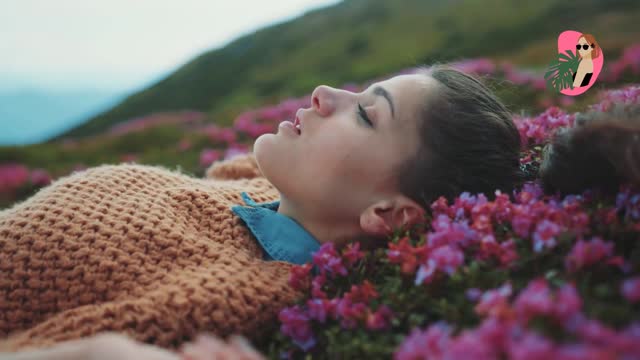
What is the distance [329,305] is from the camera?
2.02 meters

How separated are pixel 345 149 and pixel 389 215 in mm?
388

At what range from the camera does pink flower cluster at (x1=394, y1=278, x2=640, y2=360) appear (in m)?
1.15

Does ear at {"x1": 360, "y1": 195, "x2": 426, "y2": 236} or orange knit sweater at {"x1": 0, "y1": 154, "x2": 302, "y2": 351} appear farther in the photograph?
ear at {"x1": 360, "y1": 195, "x2": 426, "y2": 236}

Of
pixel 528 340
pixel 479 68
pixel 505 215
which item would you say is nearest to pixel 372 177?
pixel 505 215

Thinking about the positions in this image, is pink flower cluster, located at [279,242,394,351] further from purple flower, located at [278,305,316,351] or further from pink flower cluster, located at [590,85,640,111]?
pink flower cluster, located at [590,85,640,111]

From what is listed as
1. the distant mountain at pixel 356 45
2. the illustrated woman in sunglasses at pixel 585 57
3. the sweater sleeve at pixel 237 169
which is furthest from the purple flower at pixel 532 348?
the distant mountain at pixel 356 45

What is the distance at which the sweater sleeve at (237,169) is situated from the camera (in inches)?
163

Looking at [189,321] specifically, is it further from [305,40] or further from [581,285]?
[305,40]

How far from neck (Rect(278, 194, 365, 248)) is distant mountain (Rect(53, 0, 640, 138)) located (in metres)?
8.24

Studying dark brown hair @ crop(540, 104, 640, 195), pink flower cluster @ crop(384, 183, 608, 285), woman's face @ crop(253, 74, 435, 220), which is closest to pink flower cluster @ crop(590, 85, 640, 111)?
dark brown hair @ crop(540, 104, 640, 195)

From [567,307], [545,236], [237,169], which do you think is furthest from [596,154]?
[237,169]

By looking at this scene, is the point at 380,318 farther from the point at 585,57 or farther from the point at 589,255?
the point at 585,57

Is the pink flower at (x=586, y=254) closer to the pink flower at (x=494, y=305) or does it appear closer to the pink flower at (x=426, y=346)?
the pink flower at (x=494, y=305)

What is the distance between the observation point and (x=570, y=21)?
1270 centimetres
